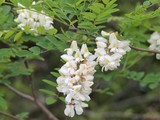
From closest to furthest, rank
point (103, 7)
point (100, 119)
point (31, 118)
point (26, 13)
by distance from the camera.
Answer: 1. point (103, 7)
2. point (26, 13)
3. point (100, 119)
4. point (31, 118)

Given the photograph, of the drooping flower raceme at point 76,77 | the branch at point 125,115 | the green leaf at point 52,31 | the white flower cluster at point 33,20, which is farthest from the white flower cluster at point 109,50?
the branch at point 125,115

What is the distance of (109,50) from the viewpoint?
4.22 feet

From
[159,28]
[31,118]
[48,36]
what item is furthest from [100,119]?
[48,36]

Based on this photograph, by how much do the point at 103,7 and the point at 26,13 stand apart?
1.33 feet

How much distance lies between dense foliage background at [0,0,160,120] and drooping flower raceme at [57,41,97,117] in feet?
0.30

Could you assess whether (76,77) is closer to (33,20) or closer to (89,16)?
(89,16)

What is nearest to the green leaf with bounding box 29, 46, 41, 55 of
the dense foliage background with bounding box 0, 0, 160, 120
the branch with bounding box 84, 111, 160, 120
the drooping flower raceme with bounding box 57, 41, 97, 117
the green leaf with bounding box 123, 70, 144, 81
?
the dense foliage background with bounding box 0, 0, 160, 120

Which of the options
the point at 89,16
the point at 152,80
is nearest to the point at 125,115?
the point at 152,80

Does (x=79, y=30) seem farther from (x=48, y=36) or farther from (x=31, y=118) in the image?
(x=31, y=118)

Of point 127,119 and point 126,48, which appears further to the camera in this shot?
point 127,119

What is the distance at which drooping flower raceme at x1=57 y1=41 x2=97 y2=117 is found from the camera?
1.18 metres

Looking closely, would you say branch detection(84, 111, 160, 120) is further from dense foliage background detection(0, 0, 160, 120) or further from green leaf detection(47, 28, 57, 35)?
green leaf detection(47, 28, 57, 35)

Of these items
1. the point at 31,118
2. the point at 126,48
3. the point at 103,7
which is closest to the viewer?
the point at 103,7

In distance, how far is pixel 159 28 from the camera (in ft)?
5.07
